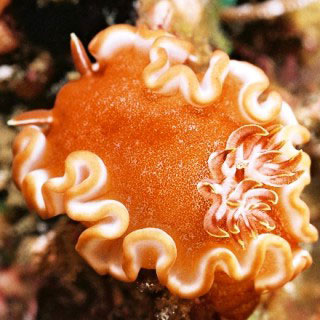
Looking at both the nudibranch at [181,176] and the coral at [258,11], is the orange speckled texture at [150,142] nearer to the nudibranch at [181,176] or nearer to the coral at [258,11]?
the nudibranch at [181,176]

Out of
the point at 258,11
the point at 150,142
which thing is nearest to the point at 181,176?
the point at 150,142

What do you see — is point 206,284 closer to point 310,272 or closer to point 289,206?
point 289,206

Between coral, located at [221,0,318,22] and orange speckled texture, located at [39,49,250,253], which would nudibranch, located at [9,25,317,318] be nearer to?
orange speckled texture, located at [39,49,250,253]

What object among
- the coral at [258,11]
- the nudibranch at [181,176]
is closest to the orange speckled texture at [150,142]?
the nudibranch at [181,176]

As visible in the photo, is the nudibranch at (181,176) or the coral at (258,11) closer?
the nudibranch at (181,176)

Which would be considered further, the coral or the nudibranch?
the coral

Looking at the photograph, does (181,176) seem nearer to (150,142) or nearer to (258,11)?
(150,142)

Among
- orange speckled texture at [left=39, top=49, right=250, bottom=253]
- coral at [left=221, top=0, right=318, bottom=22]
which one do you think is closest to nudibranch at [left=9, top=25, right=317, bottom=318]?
orange speckled texture at [left=39, top=49, right=250, bottom=253]
